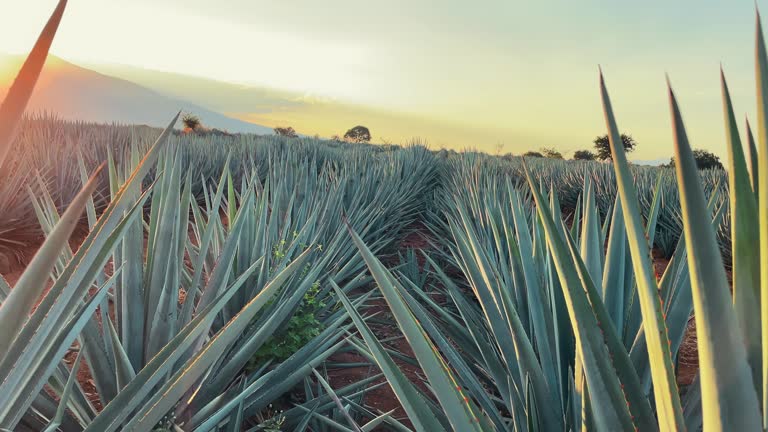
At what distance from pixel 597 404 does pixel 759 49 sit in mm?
348

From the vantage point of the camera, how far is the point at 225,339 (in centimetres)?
64

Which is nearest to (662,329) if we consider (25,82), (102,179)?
(25,82)

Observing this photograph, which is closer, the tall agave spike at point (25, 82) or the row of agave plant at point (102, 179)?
the tall agave spike at point (25, 82)

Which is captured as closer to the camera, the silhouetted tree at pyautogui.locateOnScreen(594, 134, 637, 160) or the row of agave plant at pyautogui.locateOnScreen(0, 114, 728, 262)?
the row of agave plant at pyautogui.locateOnScreen(0, 114, 728, 262)

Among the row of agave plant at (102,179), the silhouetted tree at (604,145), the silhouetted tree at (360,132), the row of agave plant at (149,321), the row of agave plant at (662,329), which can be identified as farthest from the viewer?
the silhouetted tree at (360,132)

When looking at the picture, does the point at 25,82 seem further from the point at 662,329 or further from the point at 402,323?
the point at 662,329

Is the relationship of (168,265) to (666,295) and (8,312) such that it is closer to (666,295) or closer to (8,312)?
(8,312)

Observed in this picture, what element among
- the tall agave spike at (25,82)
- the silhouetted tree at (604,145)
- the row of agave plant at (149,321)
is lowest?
the row of agave plant at (149,321)

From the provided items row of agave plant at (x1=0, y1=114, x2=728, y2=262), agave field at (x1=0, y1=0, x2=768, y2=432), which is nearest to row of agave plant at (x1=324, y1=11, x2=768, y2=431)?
agave field at (x1=0, y1=0, x2=768, y2=432)

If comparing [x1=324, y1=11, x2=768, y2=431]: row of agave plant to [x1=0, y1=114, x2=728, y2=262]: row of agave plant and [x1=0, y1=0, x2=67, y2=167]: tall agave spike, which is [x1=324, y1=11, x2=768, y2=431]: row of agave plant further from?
[x1=0, y1=114, x2=728, y2=262]: row of agave plant

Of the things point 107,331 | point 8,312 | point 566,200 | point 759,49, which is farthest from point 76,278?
point 566,200

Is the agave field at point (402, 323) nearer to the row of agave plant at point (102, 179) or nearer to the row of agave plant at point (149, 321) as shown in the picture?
the row of agave plant at point (149, 321)

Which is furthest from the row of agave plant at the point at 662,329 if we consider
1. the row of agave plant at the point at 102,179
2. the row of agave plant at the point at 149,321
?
the row of agave plant at the point at 102,179

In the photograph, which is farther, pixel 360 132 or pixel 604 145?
pixel 360 132
